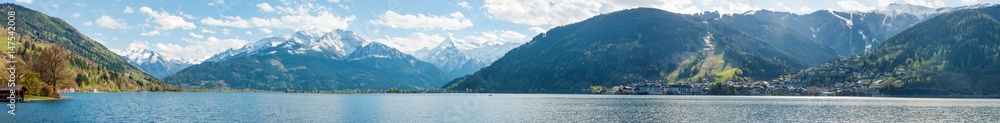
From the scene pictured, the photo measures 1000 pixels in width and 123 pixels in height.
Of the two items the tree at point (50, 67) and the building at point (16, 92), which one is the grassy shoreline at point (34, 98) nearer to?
the building at point (16, 92)

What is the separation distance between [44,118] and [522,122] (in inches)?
2311

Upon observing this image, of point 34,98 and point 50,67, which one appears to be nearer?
point 34,98

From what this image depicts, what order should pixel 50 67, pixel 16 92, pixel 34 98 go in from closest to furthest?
pixel 16 92
pixel 34 98
pixel 50 67

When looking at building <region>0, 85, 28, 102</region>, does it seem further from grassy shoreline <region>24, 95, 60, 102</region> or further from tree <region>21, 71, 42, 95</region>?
tree <region>21, 71, 42, 95</region>

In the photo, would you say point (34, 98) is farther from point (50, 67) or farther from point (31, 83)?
point (50, 67)

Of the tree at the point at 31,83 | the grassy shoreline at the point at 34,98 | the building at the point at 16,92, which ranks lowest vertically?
the grassy shoreline at the point at 34,98

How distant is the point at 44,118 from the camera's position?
92875mm

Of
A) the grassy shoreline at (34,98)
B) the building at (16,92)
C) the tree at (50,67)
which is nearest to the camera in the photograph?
the building at (16,92)

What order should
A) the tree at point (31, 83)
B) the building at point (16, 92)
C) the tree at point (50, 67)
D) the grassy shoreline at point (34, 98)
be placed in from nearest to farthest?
the building at point (16, 92), the grassy shoreline at point (34, 98), the tree at point (31, 83), the tree at point (50, 67)

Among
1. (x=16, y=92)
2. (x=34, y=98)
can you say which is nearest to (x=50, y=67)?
(x=34, y=98)

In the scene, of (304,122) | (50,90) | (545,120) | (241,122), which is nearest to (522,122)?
(545,120)

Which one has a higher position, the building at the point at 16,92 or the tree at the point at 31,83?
the tree at the point at 31,83

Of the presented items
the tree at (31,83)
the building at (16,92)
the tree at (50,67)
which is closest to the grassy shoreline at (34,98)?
the tree at (31,83)

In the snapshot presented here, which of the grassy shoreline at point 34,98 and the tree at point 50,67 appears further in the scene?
the tree at point 50,67
